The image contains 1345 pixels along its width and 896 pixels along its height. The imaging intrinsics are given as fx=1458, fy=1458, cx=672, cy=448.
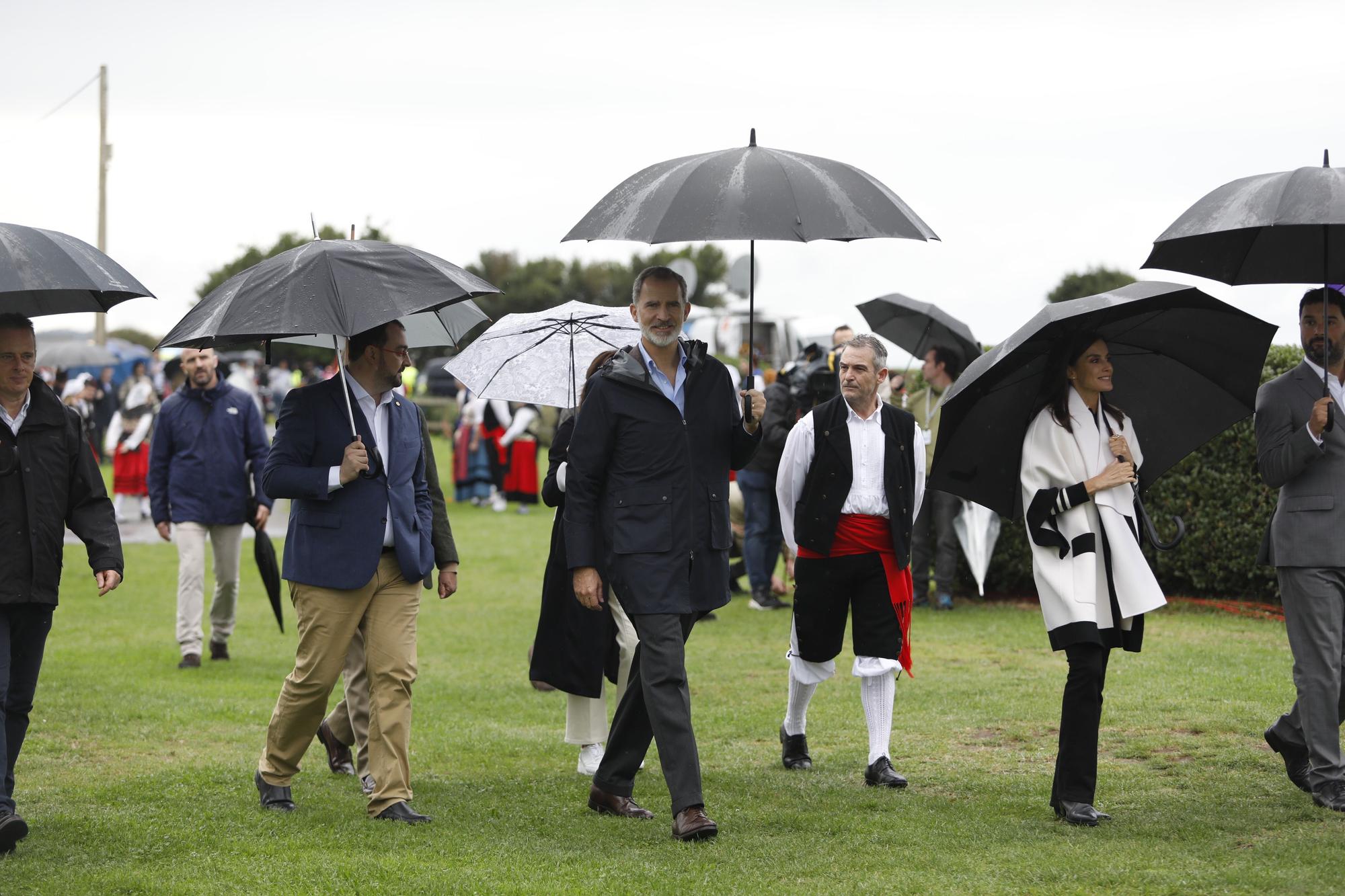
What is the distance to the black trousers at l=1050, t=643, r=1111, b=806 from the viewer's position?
5.87 m

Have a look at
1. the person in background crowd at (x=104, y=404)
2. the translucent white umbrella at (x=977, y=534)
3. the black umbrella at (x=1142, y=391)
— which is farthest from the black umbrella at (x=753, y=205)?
the person in background crowd at (x=104, y=404)

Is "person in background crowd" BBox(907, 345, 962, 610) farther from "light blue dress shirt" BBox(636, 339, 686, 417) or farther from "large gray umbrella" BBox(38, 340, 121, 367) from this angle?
"large gray umbrella" BBox(38, 340, 121, 367)

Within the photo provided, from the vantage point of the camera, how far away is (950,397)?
19.2 ft

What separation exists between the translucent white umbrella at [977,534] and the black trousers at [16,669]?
8.13 meters

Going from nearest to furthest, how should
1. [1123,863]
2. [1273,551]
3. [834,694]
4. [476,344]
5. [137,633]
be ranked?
[1123,863]
[1273,551]
[476,344]
[834,694]
[137,633]

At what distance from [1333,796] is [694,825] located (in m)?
2.65

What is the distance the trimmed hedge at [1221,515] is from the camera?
37.9 feet

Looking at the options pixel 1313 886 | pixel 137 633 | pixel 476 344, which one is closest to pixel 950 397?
pixel 1313 886

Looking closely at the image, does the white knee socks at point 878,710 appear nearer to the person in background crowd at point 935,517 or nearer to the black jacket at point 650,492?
the black jacket at point 650,492

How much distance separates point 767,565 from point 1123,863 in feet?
25.3

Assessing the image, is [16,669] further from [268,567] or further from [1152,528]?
[1152,528]

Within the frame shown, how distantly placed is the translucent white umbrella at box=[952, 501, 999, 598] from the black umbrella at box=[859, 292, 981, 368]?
1.28 metres

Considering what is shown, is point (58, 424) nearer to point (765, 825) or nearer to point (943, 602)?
point (765, 825)

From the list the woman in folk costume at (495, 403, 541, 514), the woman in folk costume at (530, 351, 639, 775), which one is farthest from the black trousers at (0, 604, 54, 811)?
the woman in folk costume at (495, 403, 541, 514)
